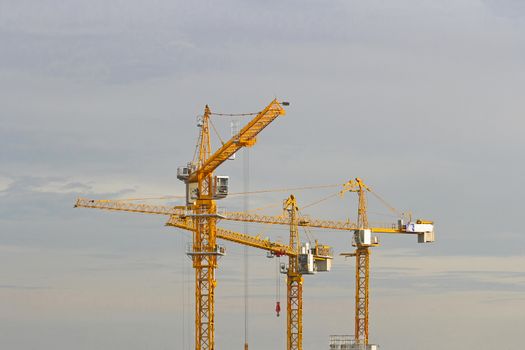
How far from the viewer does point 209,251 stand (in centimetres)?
19575

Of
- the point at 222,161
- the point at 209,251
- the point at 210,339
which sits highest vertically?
the point at 222,161

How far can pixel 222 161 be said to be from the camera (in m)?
196

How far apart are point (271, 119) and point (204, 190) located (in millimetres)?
17560

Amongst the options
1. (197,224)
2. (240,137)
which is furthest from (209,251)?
(240,137)

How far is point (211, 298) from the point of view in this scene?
197625 mm

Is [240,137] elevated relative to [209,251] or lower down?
elevated

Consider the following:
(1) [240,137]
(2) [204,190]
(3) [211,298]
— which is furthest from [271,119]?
(3) [211,298]

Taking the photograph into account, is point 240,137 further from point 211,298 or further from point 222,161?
point 211,298

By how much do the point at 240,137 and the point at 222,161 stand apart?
7074 millimetres

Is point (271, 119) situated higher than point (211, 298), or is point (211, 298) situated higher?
point (271, 119)

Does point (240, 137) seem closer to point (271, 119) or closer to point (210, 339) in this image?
point (271, 119)

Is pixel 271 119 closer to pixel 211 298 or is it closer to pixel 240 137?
pixel 240 137

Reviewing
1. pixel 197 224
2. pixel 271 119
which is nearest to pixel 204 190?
pixel 197 224

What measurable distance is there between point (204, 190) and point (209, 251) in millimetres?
10126
